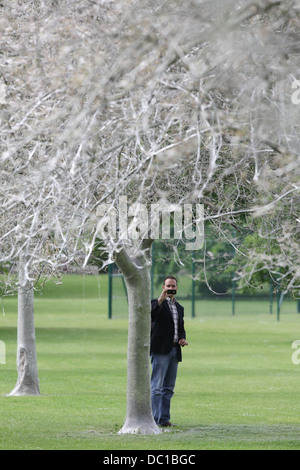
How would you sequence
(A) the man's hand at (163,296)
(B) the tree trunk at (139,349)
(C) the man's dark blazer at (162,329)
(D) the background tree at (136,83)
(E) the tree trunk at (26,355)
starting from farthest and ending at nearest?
(E) the tree trunk at (26,355) → (C) the man's dark blazer at (162,329) → (A) the man's hand at (163,296) → (B) the tree trunk at (139,349) → (D) the background tree at (136,83)

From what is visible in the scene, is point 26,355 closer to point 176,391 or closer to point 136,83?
point 176,391

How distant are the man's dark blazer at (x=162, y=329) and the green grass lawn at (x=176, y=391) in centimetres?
114

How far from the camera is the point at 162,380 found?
1396cm

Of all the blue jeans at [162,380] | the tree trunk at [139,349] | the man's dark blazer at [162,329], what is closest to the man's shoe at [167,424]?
the blue jeans at [162,380]

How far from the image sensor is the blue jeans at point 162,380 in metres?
13.9

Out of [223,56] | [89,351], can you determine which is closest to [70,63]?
[223,56]

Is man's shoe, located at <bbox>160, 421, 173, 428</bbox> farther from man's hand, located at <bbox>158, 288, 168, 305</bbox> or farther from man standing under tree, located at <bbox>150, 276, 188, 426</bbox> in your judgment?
man's hand, located at <bbox>158, 288, 168, 305</bbox>

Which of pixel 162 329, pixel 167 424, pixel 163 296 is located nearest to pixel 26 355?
pixel 167 424

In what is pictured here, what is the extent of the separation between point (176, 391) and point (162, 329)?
7123mm

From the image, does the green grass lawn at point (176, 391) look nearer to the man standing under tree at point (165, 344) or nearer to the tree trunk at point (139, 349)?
the tree trunk at point (139, 349)

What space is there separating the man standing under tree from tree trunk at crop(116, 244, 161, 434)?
520 millimetres

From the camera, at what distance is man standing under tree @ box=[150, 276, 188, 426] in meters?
13.9

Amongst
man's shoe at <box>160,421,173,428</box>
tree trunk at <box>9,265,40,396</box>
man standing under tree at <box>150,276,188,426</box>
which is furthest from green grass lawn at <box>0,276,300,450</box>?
man standing under tree at <box>150,276,188,426</box>
